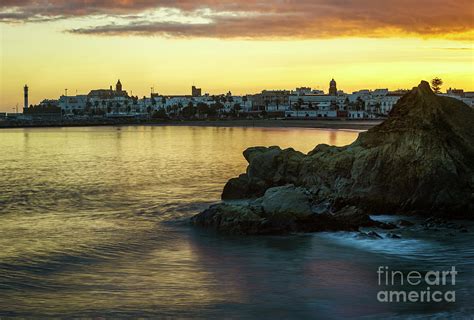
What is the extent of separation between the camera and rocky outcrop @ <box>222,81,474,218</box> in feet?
63.7

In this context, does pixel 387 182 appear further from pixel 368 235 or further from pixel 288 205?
pixel 288 205

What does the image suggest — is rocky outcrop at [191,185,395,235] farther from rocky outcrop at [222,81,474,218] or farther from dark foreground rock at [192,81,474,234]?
rocky outcrop at [222,81,474,218]

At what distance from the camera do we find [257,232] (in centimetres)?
1781

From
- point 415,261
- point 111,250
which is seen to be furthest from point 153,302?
point 415,261

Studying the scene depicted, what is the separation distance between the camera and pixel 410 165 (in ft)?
65.2

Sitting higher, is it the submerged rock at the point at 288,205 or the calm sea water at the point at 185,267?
the submerged rock at the point at 288,205

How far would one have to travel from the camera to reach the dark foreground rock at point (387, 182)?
18.1 m

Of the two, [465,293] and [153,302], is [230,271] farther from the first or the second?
[465,293]

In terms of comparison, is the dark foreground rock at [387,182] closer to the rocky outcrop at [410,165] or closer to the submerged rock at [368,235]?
the rocky outcrop at [410,165]

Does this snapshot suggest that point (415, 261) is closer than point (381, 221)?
Yes

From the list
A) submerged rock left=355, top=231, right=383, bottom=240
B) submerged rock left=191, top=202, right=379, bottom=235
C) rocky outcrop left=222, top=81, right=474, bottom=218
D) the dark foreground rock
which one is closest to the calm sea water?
submerged rock left=355, top=231, right=383, bottom=240

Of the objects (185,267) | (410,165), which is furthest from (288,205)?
(410,165)

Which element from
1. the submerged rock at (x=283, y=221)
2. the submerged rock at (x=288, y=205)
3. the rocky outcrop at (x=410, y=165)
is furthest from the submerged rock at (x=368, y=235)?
the rocky outcrop at (x=410, y=165)

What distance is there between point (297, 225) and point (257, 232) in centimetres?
121
